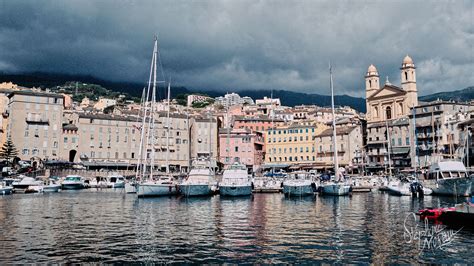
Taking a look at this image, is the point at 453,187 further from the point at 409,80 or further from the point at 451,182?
the point at 409,80

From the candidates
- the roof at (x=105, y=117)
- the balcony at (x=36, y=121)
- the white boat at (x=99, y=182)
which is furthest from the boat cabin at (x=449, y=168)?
the balcony at (x=36, y=121)

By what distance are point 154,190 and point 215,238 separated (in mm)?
33848

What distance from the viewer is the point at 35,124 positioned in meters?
102

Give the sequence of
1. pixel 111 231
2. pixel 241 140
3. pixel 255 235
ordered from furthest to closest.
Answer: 1. pixel 241 140
2. pixel 111 231
3. pixel 255 235

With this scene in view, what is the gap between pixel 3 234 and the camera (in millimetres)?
25859

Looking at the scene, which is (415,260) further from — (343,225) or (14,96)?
(14,96)

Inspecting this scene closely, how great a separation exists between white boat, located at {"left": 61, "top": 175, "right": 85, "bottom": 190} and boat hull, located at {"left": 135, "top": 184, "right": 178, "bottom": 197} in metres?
34.7

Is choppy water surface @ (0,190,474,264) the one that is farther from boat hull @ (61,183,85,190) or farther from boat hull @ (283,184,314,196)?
boat hull @ (61,183,85,190)

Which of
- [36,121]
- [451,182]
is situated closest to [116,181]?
[36,121]

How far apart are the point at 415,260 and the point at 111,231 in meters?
18.4

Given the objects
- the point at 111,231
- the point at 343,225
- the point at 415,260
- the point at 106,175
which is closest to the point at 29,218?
the point at 111,231

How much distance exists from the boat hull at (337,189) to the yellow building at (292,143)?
2146 inches

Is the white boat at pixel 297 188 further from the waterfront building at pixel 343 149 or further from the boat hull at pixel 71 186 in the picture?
the waterfront building at pixel 343 149

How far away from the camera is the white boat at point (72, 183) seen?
8494 cm
